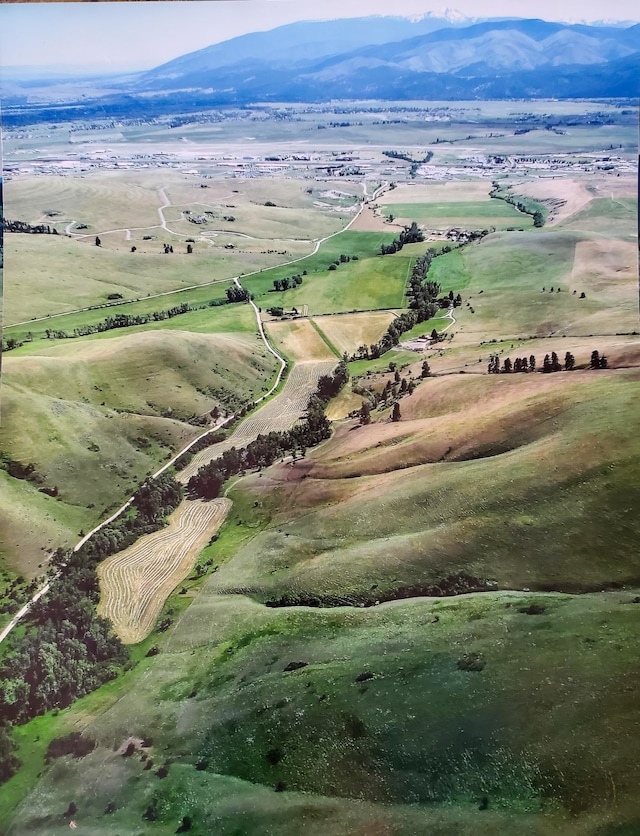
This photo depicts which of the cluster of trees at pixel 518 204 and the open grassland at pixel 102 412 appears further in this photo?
the cluster of trees at pixel 518 204

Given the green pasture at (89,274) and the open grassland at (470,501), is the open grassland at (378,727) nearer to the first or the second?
the open grassland at (470,501)

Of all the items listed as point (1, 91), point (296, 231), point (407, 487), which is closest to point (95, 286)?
point (296, 231)

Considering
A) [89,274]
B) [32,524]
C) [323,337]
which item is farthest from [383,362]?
[89,274]

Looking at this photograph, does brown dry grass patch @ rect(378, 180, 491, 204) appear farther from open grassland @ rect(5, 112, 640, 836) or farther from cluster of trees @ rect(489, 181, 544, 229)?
open grassland @ rect(5, 112, 640, 836)

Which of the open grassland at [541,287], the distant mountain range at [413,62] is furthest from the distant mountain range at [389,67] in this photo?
the open grassland at [541,287]

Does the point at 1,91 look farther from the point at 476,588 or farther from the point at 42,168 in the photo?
the point at 476,588

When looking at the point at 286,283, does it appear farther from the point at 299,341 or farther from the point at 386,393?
the point at 386,393
